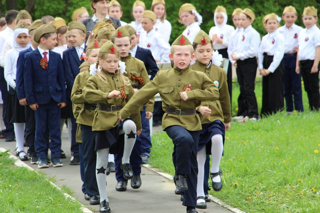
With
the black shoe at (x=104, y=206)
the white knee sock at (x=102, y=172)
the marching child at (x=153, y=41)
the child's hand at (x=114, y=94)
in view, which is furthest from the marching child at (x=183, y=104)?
the marching child at (x=153, y=41)

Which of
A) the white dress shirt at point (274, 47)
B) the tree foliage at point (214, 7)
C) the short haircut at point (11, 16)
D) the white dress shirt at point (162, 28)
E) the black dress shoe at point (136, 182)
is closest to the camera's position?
the black dress shoe at point (136, 182)

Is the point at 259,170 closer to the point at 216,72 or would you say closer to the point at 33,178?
the point at 216,72

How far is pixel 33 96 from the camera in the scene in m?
10.1

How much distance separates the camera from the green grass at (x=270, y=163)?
26.2 feet

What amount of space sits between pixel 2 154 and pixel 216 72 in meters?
4.28

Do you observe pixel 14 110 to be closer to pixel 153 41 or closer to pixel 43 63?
pixel 43 63

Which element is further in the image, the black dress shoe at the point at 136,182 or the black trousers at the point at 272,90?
the black trousers at the point at 272,90

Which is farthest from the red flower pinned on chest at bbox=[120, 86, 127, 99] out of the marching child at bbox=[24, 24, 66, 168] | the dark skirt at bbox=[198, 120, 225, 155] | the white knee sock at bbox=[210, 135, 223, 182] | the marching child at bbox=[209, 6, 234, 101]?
the marching child at bbox=[209, 6, 234, 101]

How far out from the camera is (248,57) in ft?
44.6

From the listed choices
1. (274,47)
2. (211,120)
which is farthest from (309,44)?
(211,120)

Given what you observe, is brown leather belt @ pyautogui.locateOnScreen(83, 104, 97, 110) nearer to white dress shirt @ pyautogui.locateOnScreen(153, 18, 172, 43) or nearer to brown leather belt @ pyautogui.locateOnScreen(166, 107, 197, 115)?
brown leather belt @ pyautogui.locateOnScreen(166, 107, 197, 115)

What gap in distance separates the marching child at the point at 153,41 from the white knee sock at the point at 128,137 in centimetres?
596

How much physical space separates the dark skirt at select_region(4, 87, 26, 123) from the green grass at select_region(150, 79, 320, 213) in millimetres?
2318

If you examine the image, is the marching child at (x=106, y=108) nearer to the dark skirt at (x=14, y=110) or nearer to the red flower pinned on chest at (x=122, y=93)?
the red flower pinned on chest at (x=122, y=93)
